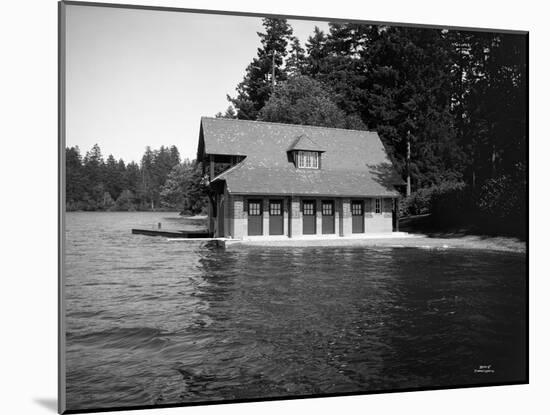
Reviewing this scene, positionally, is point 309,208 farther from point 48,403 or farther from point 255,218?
point 48,403

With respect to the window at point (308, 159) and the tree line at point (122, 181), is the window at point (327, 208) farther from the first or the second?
the tree line at point (122, 181)

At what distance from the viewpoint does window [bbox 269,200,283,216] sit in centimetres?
1552

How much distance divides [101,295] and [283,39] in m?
3.99

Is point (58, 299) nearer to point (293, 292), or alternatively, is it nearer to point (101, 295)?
point (101, 295)

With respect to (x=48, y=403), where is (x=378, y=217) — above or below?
above

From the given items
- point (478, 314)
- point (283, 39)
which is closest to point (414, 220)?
point (478, 314)

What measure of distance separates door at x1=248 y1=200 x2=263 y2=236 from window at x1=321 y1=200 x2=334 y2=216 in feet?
6.76

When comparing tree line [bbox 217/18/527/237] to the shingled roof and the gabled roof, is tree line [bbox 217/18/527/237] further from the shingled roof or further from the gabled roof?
the shingled roof

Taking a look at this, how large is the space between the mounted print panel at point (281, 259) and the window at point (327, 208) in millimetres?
4130

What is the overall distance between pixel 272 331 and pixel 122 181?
115 inches

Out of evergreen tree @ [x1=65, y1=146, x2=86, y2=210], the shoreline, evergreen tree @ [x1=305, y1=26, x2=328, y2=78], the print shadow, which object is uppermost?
evergreen tree @ [x1=305, y1=26, x2=328, y2=78]

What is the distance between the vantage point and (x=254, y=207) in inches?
653

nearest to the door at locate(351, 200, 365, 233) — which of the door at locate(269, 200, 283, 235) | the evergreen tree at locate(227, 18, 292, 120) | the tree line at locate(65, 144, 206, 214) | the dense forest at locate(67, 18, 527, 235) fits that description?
the door at locate(269, 200, 283, 235)

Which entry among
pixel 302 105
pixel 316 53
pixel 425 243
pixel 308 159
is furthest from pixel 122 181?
pixel 308 159
